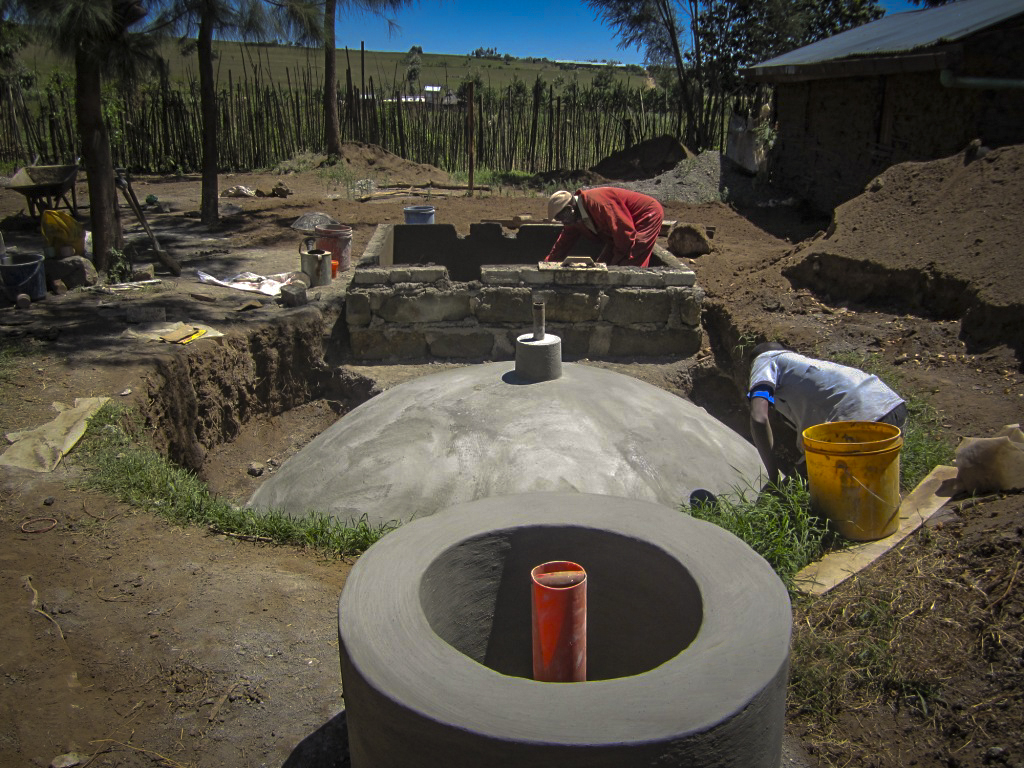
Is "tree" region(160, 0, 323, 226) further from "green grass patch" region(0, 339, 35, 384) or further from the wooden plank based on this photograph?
the wooden plank

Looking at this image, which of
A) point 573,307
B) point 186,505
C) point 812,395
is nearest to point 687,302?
point 573,307

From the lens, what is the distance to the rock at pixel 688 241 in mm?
10828

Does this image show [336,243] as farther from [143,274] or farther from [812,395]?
[812,395]

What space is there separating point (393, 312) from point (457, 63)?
6521 cm

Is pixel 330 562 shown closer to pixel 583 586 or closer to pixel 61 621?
pixel 61 621

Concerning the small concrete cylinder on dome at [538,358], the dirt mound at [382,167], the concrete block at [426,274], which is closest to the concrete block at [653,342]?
the concrete block at [426,274]

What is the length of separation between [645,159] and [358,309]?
12618 mm

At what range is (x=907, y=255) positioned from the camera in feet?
26.2

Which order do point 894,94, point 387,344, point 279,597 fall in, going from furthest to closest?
point 894,94 < point 387,344 < point 279,597

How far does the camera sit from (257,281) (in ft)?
28.8

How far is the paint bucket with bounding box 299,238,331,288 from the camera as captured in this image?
846cm

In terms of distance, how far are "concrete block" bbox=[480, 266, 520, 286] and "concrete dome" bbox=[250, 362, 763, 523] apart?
2.10m

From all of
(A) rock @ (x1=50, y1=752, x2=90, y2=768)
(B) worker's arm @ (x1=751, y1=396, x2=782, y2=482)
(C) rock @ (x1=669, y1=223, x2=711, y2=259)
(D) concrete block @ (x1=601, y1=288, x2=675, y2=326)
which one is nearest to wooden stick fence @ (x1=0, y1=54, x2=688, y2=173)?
(C) rock @ (x1=669, y1=223, x2=711, y2=259)

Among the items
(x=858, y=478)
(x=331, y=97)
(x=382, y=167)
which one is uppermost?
(x=331, y=97)
